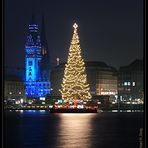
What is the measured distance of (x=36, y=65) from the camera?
569 feet

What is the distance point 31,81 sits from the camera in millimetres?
167750

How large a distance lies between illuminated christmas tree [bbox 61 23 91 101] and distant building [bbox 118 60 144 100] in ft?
214

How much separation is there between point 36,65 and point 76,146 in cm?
14532

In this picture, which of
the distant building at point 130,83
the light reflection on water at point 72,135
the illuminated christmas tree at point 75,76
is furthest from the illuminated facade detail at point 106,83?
the light reflection on water at point 72,135

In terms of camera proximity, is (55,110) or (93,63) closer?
(55,110)

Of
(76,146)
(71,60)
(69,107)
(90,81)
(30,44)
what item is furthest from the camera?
(30,44)

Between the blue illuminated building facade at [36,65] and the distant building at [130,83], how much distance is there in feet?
80.0

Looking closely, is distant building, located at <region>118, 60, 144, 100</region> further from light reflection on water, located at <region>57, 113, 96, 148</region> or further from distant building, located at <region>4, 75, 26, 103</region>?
light reflection on water, located at <region>57, 113, 96, 148</region>

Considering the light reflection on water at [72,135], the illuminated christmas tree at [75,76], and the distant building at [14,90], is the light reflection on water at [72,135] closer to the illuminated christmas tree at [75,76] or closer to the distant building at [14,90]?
the illuminated christmas tree at [75,76]

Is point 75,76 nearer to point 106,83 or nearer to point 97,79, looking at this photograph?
point 97,79

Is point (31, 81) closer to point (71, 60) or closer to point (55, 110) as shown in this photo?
point (55, 110)

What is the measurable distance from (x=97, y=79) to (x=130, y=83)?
1012cm

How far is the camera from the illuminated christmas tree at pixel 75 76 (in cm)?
8053
